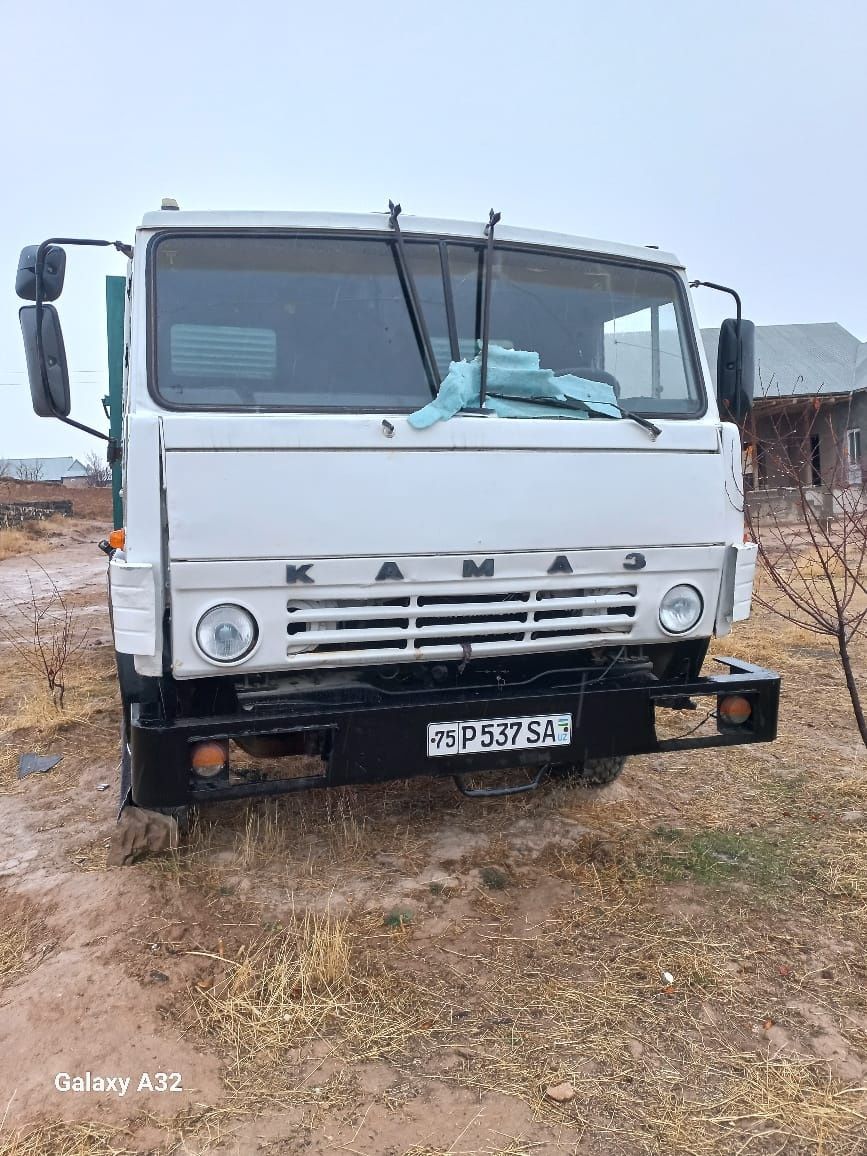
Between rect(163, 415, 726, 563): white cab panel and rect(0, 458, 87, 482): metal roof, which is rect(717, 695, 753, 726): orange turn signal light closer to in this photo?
rect(163, 415, 726, 563): white cab panel

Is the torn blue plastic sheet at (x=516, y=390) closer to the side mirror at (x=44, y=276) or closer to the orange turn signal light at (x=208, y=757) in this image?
the orange turn signal light at (x=208, y=757)

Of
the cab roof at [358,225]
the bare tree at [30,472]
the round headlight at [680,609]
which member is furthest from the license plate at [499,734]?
the bare tree at [30,472]

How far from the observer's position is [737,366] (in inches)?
154

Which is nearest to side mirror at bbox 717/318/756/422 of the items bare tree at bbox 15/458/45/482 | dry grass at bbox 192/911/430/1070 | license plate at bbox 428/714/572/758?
Answer: license plate at bbox 428/714/572/758

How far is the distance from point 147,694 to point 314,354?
1421 mm

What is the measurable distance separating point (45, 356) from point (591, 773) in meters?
3.16

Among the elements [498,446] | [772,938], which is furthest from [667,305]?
[772,938]

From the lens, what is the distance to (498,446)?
10.1ft

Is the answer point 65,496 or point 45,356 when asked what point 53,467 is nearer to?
point 65,496

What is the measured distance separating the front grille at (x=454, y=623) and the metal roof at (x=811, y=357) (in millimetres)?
18623

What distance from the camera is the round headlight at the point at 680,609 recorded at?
337 centimetres

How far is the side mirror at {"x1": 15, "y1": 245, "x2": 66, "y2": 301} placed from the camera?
10.7 ft

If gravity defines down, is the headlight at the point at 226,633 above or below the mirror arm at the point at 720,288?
below

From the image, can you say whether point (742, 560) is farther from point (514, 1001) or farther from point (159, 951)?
point (159, 951)
